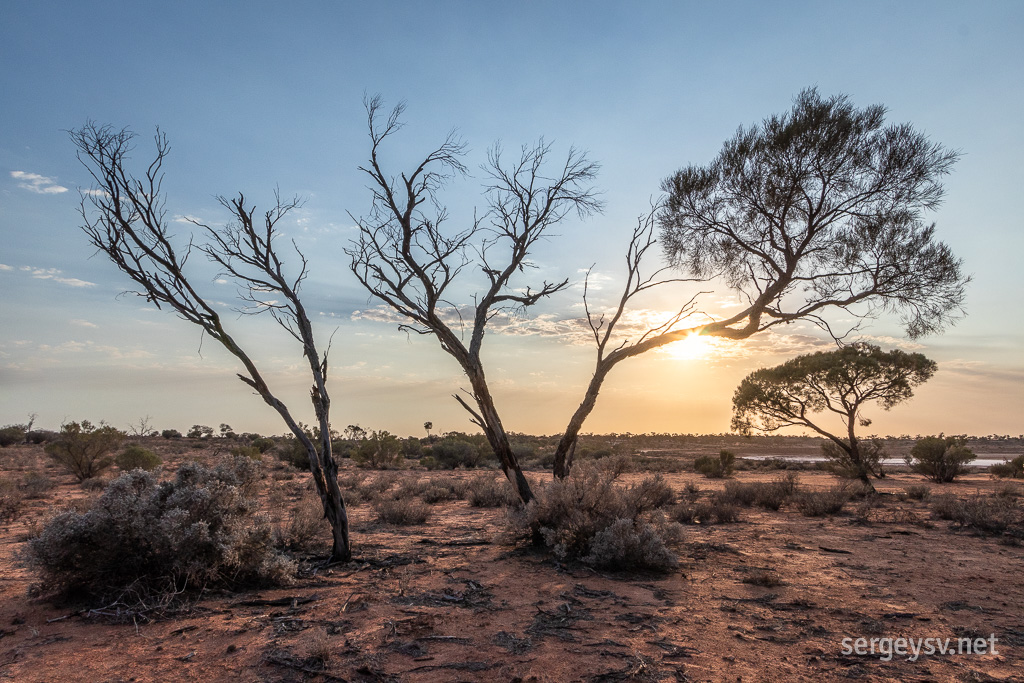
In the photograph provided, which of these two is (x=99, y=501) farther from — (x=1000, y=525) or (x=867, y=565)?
(x=1000, y=525)

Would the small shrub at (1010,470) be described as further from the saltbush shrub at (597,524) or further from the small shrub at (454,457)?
the saltbush shrub at (597,524)

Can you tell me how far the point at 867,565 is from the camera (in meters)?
7.93

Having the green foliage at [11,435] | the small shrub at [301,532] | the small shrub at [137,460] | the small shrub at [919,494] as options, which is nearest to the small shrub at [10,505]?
the small shrub at [137,460]

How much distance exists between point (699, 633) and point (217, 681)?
4.19 m

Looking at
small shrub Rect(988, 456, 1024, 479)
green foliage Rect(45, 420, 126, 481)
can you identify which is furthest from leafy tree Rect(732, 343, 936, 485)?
green foliage Rect(45, 420, 126, 481)

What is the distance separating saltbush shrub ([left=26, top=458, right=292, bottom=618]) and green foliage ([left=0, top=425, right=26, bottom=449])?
3862cm

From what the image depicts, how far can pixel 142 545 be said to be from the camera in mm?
5828

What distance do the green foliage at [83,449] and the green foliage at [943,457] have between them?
3203cm

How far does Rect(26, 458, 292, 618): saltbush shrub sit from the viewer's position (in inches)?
222

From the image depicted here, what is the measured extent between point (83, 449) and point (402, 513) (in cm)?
1464

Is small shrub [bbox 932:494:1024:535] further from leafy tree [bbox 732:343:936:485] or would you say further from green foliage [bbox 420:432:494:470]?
green foliage [bbox 420:432:494:470]

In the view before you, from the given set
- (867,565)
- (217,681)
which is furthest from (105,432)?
(867,565)

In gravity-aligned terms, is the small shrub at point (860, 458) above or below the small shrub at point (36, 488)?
above

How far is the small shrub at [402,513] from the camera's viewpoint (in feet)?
37.4
